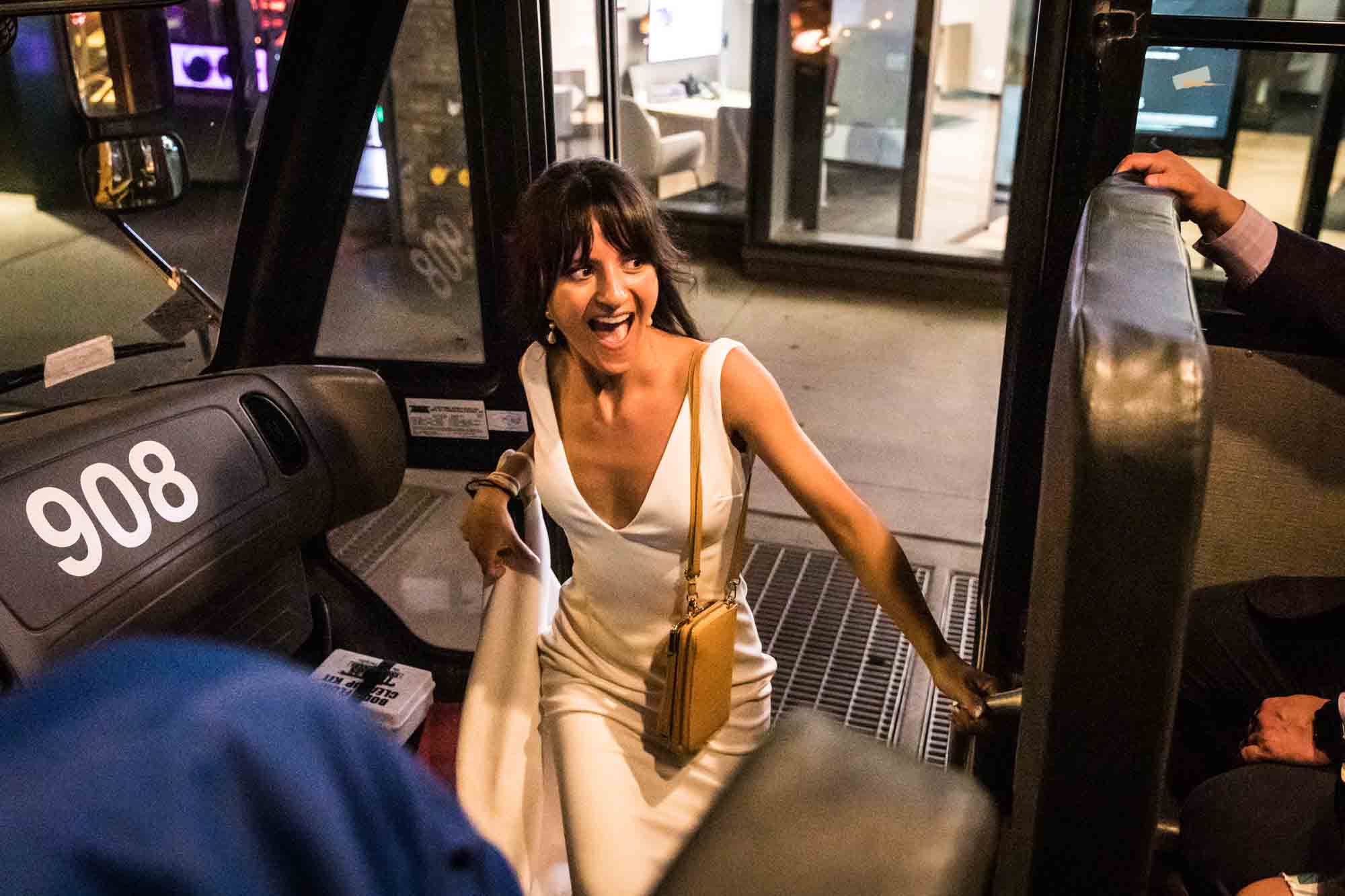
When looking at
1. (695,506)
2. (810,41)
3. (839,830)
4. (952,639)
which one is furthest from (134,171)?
(810,41)

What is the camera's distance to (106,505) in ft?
6.04

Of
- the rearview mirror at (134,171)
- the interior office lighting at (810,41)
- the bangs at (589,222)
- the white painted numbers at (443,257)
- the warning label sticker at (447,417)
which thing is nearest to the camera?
the bangs at (589,222)

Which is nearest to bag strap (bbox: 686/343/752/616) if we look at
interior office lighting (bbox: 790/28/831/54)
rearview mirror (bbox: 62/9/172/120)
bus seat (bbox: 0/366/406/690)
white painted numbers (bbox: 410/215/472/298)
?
bus seat (bbox: 0/366/406/690)

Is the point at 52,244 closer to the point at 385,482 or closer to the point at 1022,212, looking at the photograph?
the point at 385,482

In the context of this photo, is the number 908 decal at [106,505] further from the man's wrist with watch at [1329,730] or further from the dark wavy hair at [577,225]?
the man's wrist with watch at [1329,730]

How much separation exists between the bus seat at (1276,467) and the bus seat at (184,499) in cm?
155

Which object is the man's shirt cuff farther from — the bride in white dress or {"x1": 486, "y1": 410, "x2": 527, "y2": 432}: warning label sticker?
{"x1": 486, "y1": 410, "x2": 527, "y2": 432}: warning label sticker

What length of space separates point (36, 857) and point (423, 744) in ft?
8.13

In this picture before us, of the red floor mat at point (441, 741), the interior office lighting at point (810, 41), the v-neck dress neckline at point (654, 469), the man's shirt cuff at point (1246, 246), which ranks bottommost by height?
the red floor mat at point (441, 741)

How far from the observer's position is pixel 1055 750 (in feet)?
2.64

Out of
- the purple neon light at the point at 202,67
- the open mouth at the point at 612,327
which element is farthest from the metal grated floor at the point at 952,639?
the purple neon light at the point at 202,67

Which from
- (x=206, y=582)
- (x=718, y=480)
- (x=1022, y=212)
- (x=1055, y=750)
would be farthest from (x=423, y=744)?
(x=1055, y=750)

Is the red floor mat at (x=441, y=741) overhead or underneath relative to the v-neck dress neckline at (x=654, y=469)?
underneath

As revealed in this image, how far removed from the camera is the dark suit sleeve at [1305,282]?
187 centimetres
